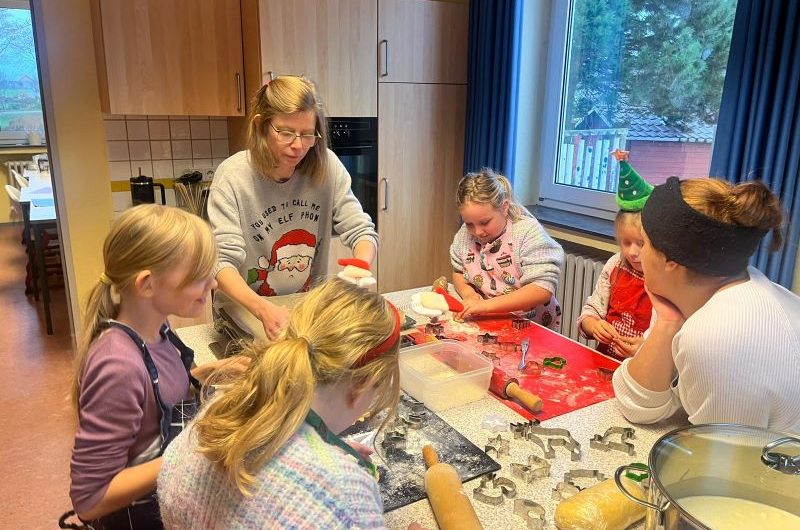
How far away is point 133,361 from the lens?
101 cm

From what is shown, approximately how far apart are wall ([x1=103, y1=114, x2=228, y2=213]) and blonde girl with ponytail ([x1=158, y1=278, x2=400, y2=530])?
2.68 m

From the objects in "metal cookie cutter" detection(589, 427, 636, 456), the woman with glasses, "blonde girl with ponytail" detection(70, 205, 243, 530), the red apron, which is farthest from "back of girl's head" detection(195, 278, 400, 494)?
the red apron

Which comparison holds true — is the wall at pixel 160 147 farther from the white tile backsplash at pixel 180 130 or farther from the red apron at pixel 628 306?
the red apron at pixel 628 306

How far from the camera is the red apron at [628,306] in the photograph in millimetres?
1856

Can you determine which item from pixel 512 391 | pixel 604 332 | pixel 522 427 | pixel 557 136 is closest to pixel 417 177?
pixel 557 136

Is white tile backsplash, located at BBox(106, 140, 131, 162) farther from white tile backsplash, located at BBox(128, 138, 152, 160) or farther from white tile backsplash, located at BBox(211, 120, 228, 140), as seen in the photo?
white tile backsplash, located at BBox(211, 120, 228, 140)

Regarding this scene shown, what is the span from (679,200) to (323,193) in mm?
1144

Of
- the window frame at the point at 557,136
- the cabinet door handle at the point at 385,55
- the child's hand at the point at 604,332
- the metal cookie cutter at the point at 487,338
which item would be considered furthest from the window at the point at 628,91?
the metal cookie cutter at the point at 487,338

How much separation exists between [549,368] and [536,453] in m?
0.41

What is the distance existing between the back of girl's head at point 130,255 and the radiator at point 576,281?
89.8 inches

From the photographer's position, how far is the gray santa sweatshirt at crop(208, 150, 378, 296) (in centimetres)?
178

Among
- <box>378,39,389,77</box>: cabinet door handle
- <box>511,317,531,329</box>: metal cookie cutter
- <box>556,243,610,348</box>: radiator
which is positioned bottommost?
<box>556,243,610,348</box>: radiator

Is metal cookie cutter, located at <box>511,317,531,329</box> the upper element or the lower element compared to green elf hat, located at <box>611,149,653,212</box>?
lower

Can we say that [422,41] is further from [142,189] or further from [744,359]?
[744,359]
